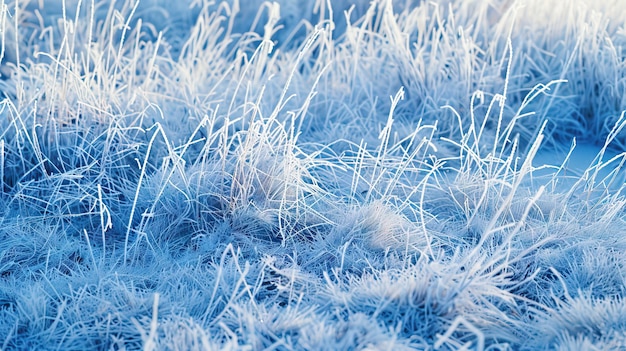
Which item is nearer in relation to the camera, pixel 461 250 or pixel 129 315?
pixel 129 315

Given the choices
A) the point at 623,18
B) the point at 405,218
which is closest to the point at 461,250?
the point at 405,218

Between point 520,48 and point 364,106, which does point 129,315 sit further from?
point 520,48

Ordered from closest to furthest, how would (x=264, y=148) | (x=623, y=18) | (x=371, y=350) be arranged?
1. (x=371, y=350)
2. (x=264, y=148)
3. (x=623, y=18)

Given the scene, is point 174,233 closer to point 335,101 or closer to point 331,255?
point 331,255

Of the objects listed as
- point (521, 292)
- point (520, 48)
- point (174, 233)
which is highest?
point (520, 48)

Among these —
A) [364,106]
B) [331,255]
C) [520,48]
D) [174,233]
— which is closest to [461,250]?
[331,255]

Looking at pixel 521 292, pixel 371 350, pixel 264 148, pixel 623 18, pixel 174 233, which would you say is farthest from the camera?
pixel 623 18

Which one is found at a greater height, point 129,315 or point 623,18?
point 623,18
